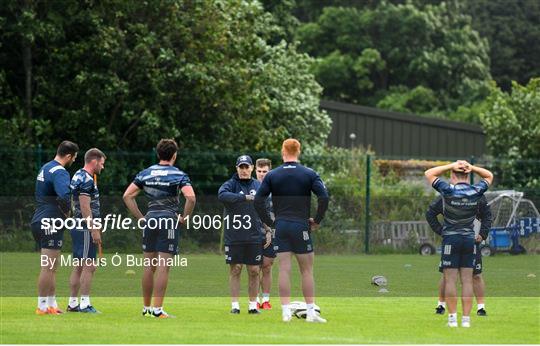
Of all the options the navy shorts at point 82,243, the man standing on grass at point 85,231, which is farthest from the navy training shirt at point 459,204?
the navy shorts at point 82,243

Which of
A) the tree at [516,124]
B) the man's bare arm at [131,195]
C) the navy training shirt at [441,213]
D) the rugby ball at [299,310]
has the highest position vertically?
the tree at [516,124]

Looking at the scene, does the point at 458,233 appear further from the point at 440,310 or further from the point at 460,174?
the point at 440,310

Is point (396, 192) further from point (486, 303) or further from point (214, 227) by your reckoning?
point (486, 303)

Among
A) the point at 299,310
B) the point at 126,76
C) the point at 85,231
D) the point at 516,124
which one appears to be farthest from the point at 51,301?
the point at 516,124

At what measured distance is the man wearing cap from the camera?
51.2 ft

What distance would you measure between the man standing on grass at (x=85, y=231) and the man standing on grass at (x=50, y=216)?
0.58ft

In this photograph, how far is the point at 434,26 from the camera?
63.8 meters

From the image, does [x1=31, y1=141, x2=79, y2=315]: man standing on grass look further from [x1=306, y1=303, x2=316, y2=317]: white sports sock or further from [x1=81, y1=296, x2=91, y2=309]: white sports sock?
[x1=306, y1=303, x2=316, y2=317]: white sports sock

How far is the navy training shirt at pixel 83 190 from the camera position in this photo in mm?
15258

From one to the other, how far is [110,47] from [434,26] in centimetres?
3375

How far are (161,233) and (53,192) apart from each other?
5.01 ft

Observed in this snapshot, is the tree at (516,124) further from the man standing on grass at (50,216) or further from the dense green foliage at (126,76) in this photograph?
the man standing on grass at (50,216)

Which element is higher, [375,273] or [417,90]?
[417,90]

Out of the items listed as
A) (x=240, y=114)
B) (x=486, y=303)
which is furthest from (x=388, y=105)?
(x=486, y=303)
